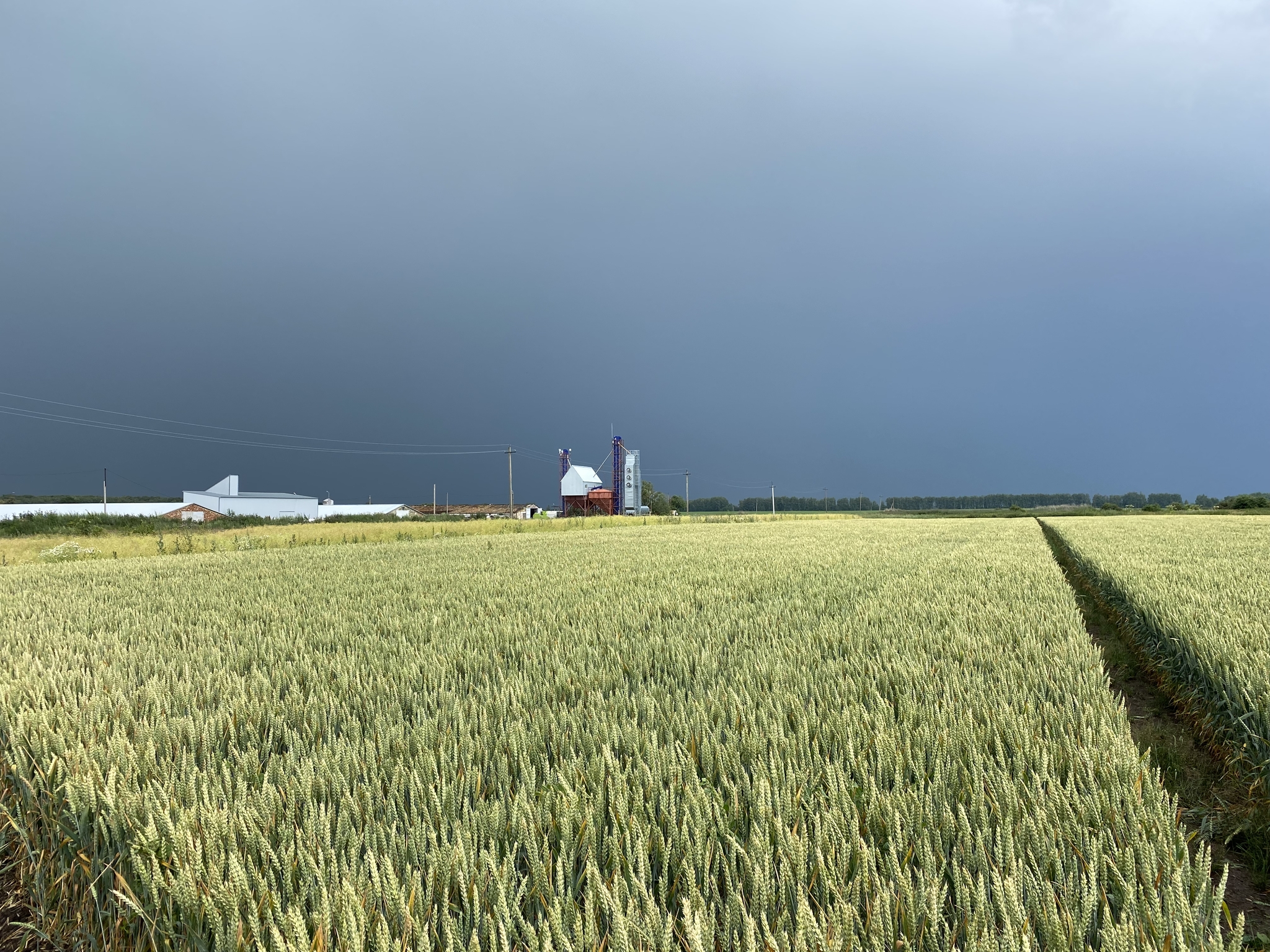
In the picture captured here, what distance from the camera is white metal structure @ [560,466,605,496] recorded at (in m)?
59.6

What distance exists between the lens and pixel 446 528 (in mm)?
28609

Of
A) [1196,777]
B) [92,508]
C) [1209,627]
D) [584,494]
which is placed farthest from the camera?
[584,494]

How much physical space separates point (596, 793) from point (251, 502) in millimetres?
78122

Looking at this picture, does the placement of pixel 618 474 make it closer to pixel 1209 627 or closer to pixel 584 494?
pixel 584 494

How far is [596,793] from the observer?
6.57 ft

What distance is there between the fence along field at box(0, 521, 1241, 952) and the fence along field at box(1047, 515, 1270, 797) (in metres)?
0.73

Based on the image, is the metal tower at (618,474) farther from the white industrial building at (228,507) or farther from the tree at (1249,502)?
the tree at (1249,502)

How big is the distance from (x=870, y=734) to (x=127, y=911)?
2.67 metres

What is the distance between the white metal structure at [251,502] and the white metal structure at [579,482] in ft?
92.1

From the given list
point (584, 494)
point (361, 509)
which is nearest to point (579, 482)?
point (584, 494)

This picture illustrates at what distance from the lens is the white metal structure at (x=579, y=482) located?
5962 cm

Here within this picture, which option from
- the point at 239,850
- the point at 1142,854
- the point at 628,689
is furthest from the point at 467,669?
the point at 1142,854

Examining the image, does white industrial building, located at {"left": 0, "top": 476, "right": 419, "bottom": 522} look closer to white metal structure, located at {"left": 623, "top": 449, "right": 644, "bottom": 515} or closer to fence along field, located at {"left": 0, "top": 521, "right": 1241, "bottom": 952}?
white metal structure, located at {"left": 623, "top": 449, "right": 644, "bottom": 515}

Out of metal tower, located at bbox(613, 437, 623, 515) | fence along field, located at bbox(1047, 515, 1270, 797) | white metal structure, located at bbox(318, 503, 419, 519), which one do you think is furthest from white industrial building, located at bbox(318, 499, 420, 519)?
fence along field, located at bbox(1047, 515, 1270, 797)
